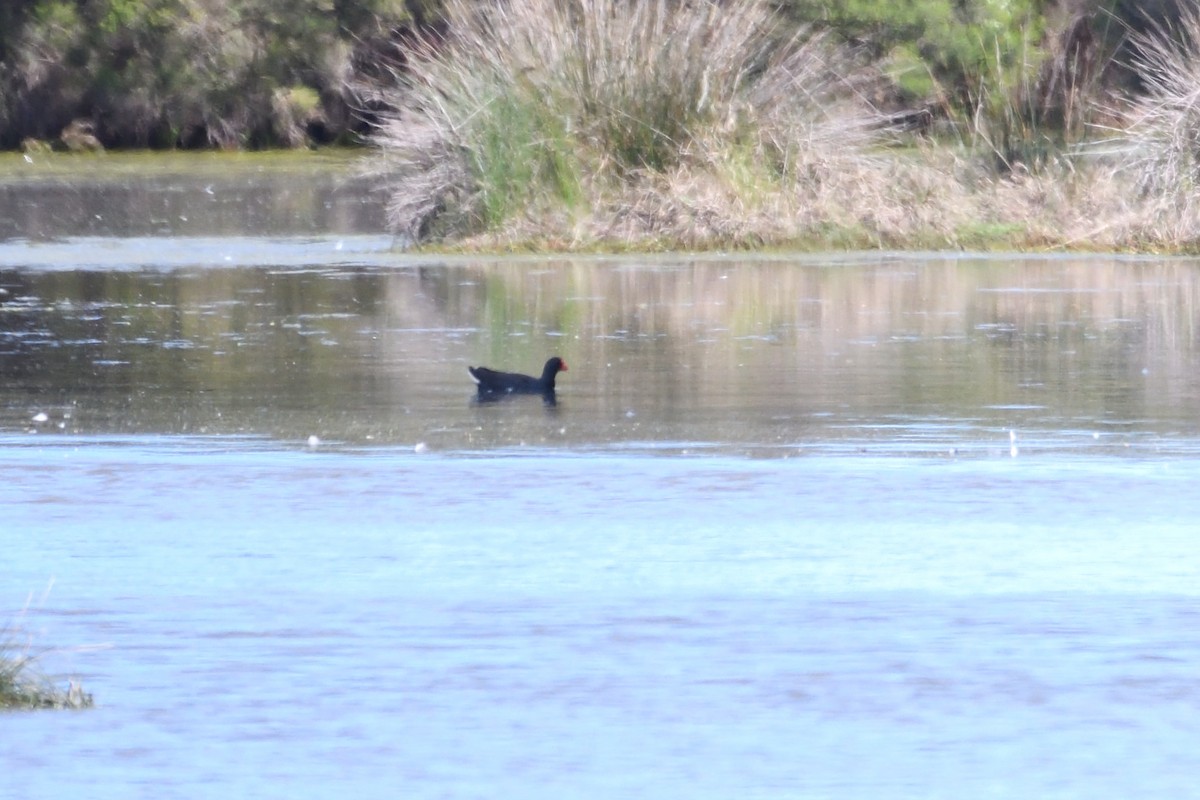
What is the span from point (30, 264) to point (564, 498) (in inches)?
495

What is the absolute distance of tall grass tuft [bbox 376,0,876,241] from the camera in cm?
2169

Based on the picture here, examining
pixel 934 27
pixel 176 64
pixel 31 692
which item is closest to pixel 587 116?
pixel 31 692

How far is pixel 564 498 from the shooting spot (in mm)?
9609

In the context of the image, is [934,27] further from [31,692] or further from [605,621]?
[31,692]

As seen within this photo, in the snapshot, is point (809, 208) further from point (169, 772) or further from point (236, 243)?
point (169, 772)

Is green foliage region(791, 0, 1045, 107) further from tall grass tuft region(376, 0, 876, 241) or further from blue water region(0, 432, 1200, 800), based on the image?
blue water region(0, 432, 1200, 800)

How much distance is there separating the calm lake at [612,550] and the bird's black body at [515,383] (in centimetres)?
20

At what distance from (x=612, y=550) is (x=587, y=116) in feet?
45.3

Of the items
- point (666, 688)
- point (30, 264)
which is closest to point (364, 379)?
point (666, 688)

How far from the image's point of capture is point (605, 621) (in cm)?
750

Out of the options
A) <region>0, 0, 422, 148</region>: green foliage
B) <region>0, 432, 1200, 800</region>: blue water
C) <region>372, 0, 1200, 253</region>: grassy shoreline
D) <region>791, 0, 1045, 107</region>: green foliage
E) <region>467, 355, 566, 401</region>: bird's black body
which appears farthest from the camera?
<region>0, 0, 422, 148</region>: green foliage

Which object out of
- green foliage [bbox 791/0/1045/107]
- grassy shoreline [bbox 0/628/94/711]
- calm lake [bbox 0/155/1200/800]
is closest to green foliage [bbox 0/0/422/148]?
green foliage [bbox 791/0/1045/107]

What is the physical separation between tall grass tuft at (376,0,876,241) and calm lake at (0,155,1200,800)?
4681mm

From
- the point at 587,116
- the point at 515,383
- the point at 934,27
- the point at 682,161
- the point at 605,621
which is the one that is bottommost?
the point at 605,621
